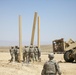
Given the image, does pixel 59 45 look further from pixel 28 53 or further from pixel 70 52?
pixel 28 53

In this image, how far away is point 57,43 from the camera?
33406mm

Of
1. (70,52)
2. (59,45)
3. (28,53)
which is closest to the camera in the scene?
(28,53)

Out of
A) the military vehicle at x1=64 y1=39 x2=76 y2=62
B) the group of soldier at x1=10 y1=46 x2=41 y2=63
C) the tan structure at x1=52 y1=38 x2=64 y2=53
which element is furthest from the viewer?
the tan structure at x1=52 y1=38 x2=64 y2=53

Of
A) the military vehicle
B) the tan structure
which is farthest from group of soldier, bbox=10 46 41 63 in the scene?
the tan structure

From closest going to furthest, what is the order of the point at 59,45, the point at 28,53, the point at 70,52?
the point at 28,53 → the point at 70,52 → the point at 59,45

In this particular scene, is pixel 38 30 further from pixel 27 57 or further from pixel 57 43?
pixel 57 43

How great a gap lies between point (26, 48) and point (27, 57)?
30.8 inches

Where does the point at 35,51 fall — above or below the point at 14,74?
above

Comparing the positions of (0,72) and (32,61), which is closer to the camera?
(0,72)

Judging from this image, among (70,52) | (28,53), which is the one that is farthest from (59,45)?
(28,53)

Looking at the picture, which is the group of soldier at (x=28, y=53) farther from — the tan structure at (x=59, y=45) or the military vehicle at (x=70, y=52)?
the tan structure at (x=59, y=45)

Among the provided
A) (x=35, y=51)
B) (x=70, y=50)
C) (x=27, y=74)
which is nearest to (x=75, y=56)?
(x=70, y=50)

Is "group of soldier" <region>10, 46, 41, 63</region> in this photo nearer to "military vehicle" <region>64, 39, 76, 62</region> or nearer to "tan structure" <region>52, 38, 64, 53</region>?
"military vehicle" <region>64, 39, 76, 62</region>

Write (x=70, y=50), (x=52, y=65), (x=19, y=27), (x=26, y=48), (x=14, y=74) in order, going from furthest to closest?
(x=70, y=50)
(x=26, y=48)
(x=19, y=27)
(x=14, y=74)
(x=52, y=65)
